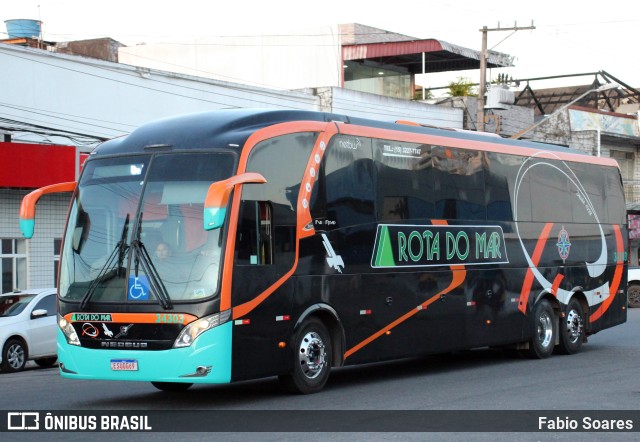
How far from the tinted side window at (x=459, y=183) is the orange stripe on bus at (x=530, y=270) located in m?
1.65

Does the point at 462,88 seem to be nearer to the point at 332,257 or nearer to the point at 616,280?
the point at 616,280

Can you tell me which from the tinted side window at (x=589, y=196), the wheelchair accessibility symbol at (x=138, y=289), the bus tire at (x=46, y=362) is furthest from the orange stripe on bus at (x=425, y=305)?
the bus tire at (x=46, y=362)

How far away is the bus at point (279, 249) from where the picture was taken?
1211 cm

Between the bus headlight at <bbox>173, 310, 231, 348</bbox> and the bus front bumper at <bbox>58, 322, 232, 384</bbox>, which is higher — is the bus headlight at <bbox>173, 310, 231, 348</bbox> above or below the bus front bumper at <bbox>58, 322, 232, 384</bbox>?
above

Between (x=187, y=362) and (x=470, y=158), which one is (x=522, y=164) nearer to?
(x=470, y=158)

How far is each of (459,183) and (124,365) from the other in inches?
260

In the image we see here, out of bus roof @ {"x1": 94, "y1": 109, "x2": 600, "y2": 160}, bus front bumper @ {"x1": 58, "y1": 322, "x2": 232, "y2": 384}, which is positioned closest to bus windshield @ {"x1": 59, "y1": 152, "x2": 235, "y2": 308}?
bus roof @ {"x1": 94, "y1": 109, "x2": 600, "y2": 160}

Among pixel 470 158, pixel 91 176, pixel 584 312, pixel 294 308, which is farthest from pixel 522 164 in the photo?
pixel 91 176

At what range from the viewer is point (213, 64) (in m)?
48.2

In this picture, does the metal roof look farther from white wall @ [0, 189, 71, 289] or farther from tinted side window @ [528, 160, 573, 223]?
tinted side window @ [528, 160, 573, 223]

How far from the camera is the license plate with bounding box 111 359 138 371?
12094 millimetres

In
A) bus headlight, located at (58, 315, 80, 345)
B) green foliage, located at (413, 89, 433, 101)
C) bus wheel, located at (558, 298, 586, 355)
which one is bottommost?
bus wheel, located at (558, 298, 586, 355)

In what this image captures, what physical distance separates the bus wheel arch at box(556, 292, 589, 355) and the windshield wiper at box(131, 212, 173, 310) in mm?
9181

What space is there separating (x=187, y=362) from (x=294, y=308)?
172 cm
